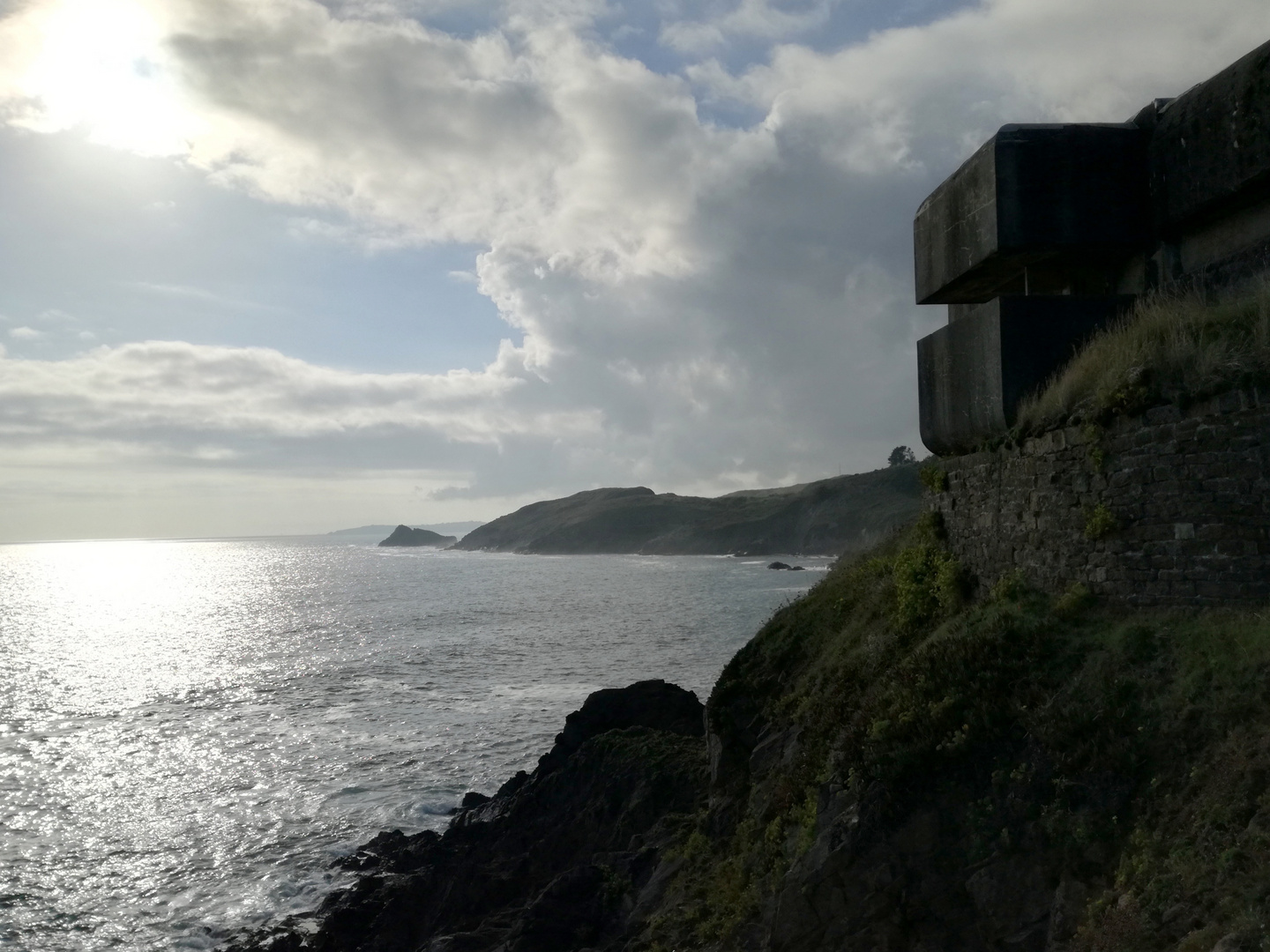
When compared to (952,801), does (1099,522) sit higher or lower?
higher

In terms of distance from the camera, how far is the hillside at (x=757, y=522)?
137125mm

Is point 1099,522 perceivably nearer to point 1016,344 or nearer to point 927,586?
point 1016,344

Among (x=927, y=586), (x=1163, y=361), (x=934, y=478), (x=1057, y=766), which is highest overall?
(x=1163, y=361)

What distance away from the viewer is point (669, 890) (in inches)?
470

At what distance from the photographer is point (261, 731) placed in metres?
32.2

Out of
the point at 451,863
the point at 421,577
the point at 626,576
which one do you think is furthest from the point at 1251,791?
the point at 421,577

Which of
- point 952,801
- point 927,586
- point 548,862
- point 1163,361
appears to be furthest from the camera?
point 548,862

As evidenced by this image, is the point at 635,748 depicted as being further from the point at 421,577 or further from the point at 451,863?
the point at 421,577

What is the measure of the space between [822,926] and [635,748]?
8.31 meters

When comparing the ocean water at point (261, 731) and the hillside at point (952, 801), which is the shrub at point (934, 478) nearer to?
the hillside at point (952, 801)

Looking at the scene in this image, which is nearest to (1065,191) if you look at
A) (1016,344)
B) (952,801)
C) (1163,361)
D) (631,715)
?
(1016,344)

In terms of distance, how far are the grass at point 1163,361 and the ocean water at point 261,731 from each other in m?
16.4

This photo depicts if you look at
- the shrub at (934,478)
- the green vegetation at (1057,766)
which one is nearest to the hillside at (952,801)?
the green vegetation at (1057,766)

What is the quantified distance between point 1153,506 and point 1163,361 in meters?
1.57
